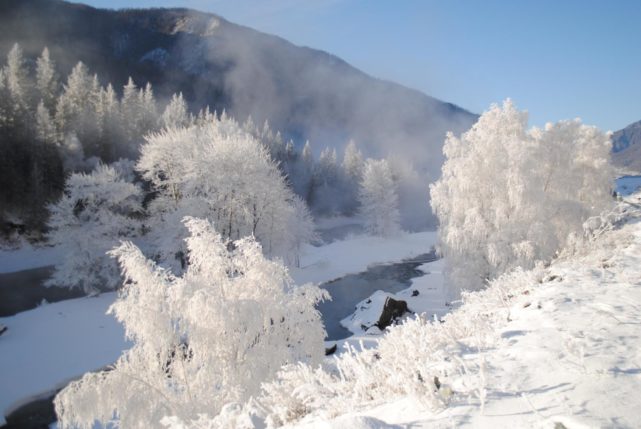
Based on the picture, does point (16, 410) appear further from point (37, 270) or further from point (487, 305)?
point (37, 270)

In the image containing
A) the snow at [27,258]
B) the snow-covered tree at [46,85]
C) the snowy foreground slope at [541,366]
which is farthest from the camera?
the snow-covered tree at [46,85]

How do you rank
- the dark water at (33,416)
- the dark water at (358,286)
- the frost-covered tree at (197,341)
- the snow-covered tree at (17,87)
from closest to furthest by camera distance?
1. the frost-covered tree at (197,341)
2. the dark water at (33,416)
3. the dark water at (358,286)
4. the snow-covered tree at (17,87)

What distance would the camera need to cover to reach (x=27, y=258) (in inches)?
1387

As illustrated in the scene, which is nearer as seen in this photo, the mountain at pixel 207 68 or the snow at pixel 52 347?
the snow at pixel 52 347

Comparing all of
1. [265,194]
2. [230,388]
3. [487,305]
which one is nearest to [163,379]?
[230,388]

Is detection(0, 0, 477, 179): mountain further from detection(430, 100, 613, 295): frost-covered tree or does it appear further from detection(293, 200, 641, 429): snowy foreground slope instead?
detection(293, 200, 641, 429): snowy foreground slope

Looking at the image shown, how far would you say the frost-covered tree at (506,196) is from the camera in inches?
638

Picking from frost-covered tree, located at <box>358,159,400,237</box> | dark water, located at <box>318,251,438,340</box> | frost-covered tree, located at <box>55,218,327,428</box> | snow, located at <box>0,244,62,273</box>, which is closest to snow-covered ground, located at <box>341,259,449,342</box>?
dark water, located at <box>318,251,438,340</box>

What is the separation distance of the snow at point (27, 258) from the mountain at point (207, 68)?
106249 millimetres

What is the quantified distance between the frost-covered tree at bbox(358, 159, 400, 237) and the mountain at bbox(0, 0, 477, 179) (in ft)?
278

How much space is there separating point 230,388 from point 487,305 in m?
6.02

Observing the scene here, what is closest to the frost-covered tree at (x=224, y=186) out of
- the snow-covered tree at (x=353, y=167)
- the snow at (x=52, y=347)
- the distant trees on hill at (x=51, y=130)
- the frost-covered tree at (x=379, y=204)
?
the distant trees on hill at (x=51, y=130)

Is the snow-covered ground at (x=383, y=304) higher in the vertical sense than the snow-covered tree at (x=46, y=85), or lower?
lower

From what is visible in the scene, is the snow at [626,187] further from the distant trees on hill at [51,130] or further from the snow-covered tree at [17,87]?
the snow-covered tree at [17,87]
